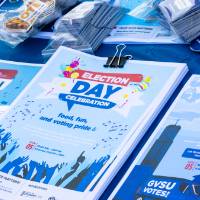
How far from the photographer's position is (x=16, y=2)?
1222mm

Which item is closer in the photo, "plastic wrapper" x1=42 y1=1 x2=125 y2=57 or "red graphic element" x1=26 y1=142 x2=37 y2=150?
"red graphic element" x1=26 y1=142 x2=37 y2=150

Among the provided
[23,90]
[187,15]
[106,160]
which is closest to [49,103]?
[23,90]

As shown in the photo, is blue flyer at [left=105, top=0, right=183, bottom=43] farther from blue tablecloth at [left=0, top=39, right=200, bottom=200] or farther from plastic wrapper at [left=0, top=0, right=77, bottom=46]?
plastic wrapper at [left=0, top=0, right=77, bottom=46]

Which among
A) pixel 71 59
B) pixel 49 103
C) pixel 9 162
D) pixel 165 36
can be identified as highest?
Result: pixel 165 36

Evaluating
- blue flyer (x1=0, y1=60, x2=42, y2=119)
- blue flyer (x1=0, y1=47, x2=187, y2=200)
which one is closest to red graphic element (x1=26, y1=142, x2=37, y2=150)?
blue flyer (x1=0, y1=47, x2=187, y2=200)

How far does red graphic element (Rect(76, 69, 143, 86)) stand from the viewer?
0.87 metres

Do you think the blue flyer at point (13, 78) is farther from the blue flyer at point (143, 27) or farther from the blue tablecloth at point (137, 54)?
the blue flyer at point (143, 27)

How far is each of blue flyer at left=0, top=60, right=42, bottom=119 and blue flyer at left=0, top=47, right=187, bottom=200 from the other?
3cm

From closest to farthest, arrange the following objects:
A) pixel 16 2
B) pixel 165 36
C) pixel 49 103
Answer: pixel 49 103 → pixel 165 36 → pixel 16 2

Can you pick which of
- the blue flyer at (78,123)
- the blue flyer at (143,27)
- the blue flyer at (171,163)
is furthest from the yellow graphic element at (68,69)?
the blue flyer at (171,163)

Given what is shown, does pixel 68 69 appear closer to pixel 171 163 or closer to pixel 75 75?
pixel 75 75

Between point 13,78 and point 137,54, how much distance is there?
0.25m

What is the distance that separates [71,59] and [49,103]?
12 cm

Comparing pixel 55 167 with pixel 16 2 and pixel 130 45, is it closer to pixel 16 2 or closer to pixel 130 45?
pixel 130 45
